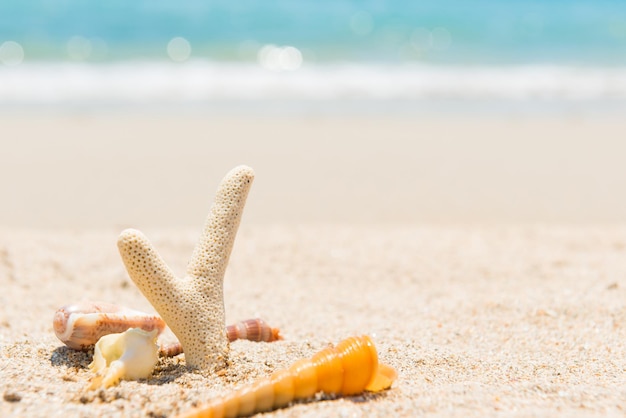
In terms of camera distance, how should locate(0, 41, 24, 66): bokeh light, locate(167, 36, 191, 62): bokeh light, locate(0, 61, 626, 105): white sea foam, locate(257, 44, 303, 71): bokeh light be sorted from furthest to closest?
locate(167, 36, 191, 62): bokeh light → locate(257, 44, 303, 71): bokeh light → locate(0, 41, 24, 66): bokeh light → locate(0, 61, 626, 105): white sea foam

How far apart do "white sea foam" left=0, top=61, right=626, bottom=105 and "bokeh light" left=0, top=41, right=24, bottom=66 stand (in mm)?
544

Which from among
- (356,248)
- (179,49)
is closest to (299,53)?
(179,49)

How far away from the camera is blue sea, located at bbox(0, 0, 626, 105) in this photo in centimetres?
1236

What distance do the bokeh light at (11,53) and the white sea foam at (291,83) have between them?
54 cm

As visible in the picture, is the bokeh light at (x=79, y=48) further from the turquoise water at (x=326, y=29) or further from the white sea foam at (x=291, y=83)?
the white sea foam at (x=291, y=83)

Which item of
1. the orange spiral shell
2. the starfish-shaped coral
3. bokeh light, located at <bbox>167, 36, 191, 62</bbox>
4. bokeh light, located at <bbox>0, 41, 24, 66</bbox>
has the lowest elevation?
the orange spiral shell

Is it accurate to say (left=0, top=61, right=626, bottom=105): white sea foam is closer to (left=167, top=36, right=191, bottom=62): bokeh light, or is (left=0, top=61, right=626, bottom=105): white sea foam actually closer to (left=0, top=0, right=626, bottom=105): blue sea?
(left=0, top=0, right=626, bottom=105): blue sea

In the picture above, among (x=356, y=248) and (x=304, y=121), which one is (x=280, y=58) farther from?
(x=356, y=248)

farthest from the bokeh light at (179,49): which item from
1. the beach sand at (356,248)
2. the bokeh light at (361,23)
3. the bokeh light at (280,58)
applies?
the beach sand at (356,248)

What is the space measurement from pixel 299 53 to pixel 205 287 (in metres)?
14.8

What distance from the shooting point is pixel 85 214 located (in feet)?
19.5

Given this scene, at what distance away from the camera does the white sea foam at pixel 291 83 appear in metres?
11.8

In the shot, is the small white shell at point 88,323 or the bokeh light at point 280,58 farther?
the bokeh light at point 280,58

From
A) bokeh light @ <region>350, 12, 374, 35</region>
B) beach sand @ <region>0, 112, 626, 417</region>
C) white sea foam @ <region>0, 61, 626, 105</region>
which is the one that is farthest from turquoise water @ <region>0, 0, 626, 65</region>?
beach sand @ <region>0, 112, 626, 417</region>
